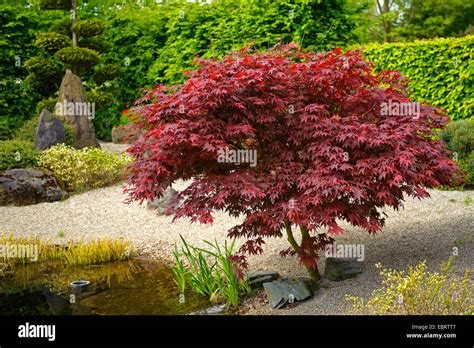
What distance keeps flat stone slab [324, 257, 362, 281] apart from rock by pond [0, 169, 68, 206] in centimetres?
605

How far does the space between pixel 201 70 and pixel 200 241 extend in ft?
10.3

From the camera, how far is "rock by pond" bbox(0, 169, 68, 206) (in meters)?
9.56

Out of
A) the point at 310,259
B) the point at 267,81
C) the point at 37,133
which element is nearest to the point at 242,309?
the point at 310,259

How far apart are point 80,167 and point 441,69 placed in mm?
7110

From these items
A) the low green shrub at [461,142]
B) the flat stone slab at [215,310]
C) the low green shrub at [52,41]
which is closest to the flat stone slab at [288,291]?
the flat stone slab at [215,310]

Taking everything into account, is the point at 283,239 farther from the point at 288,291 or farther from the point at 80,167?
the point at 80,167

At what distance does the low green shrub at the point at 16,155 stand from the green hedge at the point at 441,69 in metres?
6.68

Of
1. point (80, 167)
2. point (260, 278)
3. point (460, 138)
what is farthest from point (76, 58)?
point (260, 278)

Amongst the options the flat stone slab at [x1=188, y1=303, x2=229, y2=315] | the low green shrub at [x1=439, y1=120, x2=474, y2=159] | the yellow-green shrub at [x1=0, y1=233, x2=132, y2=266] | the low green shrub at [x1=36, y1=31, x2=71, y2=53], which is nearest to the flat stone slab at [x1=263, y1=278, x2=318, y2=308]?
the flat stone slab at [x1=188, y1=303, x2=229, y2=315]

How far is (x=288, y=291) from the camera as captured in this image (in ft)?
16.8

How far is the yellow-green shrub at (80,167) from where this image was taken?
33.9ft
